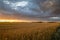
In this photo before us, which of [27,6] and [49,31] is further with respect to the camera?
[27,6]

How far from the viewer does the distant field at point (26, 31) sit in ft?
3.16

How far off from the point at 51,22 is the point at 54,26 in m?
0.05

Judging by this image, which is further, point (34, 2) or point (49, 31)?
point (34, 2)

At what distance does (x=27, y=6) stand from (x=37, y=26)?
7.4 inches

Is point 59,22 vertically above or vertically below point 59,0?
below

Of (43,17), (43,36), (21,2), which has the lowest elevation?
(43,36)

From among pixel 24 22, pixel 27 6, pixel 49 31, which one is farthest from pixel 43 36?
pixel 27 6

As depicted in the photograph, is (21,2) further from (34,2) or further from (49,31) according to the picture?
(49,31)

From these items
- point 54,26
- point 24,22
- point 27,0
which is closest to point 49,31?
point 54,26

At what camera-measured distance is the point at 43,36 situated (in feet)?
3.26

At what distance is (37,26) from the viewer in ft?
3.35

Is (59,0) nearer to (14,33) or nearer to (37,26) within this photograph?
(37,26)

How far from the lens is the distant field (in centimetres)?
96

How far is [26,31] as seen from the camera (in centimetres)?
99
